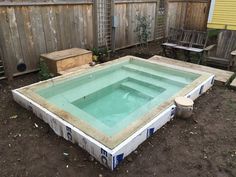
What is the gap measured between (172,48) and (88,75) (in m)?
2.62

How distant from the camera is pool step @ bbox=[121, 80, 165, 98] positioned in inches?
149

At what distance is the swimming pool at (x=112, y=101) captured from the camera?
7.24 feet

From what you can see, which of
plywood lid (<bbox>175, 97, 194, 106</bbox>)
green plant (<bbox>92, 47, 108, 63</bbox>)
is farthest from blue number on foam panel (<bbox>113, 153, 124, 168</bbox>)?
green plant (<bbox>92, 47, 108, 63</bbox>)

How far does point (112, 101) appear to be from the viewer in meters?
3.57

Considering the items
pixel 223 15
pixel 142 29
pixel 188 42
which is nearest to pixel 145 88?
pixel 188 42

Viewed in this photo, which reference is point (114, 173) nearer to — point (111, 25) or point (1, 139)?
point (1, 139)

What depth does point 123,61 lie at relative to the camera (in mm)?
4766

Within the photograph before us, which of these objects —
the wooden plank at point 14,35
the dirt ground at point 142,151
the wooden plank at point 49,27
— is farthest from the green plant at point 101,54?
the dirt ground at point 142,151

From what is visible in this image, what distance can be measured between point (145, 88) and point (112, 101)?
2.61 feet

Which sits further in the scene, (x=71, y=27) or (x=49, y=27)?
(x=71, y=27)

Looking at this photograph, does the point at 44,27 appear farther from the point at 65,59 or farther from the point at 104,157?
the point at 104,157

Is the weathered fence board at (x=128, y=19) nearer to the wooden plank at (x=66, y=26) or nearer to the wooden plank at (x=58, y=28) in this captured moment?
the wooden plank at (x=66, y=26)

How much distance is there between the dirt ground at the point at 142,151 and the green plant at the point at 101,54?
8.79 feet

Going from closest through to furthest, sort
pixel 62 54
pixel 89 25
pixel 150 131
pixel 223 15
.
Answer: pixel 150 131, pixel 62 54, pixel 89 25, pixel 223 15
